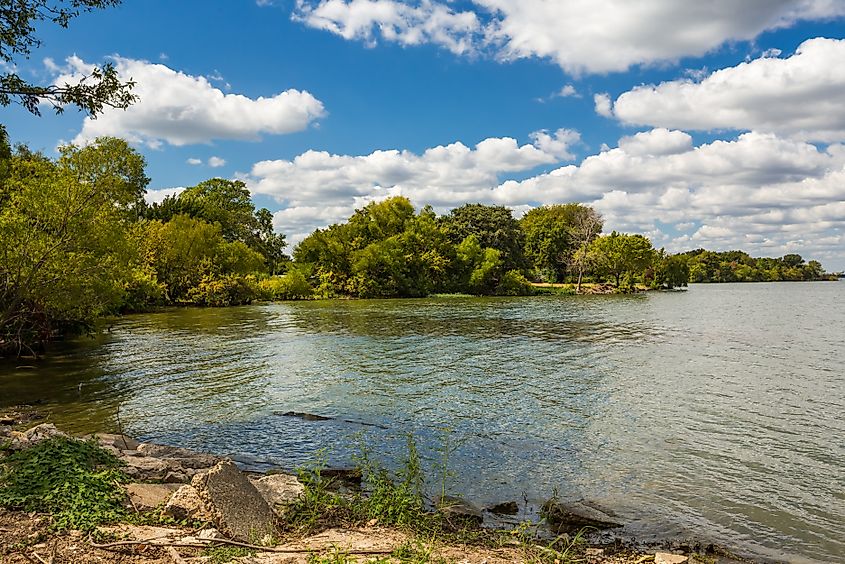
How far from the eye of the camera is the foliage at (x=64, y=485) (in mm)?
6824

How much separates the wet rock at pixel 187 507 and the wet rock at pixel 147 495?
1.01 feet

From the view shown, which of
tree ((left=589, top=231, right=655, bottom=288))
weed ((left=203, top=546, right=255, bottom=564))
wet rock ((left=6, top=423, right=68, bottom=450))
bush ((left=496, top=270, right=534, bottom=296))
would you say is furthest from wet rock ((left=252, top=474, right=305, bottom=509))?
tree ((left=589, top=231, right=655, bottom=288))

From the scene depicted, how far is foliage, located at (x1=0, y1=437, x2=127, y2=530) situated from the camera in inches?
269

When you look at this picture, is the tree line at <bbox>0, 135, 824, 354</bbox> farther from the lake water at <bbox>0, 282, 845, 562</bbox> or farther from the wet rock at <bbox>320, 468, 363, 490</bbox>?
the wet rock at <bbox>320, 468, 363, 490</bbox>

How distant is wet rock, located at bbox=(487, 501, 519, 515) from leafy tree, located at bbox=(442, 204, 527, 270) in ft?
287

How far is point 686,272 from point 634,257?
1461 inches

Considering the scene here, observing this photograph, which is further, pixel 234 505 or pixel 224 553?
pixel 234 505

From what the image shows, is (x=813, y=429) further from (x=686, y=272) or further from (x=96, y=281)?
(x=686, y=272)

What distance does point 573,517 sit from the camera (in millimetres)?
9430

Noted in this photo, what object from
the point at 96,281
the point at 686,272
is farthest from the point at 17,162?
the point at 686,272

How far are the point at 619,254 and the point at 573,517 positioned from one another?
325ft

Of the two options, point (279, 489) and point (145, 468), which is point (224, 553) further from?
point (145, 468)

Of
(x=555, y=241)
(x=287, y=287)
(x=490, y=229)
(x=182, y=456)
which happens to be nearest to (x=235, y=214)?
(x=287, y=287)

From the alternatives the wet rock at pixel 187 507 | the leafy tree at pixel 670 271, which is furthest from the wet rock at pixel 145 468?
the leafy tree at pixel 670 271
